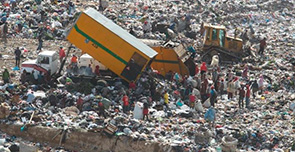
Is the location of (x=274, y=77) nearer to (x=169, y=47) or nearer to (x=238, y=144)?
(x=169, y=47)

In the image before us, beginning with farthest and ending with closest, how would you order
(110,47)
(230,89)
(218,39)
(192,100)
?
(218,39) < (230,89) < (110,47) < (192,100)

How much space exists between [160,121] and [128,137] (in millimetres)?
1705

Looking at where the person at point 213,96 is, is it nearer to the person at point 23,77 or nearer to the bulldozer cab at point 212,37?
the person at point 23,77

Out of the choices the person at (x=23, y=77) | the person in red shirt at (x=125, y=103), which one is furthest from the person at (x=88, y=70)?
the person in red shirt at (x=125, y=103)

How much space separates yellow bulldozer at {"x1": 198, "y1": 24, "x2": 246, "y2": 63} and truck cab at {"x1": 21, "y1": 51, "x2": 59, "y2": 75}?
7665 mm

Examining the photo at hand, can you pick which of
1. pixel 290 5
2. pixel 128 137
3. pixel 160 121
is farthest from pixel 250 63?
pixel 290 5

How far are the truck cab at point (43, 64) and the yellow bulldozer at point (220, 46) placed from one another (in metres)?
7.67

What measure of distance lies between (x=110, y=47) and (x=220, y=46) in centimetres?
754

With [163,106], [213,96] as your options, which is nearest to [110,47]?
[163,106]

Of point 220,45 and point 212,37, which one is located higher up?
point 212,37

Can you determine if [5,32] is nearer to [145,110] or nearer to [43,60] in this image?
[43,60]

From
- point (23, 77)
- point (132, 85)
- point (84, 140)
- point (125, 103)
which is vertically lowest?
point (84, 140)

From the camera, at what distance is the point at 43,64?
17.6 m

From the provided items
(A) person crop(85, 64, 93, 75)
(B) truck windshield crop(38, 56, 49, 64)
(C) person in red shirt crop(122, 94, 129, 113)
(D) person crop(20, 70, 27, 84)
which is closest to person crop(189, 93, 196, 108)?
(C) person in red shirt crop(122, 94, 129, 113)
